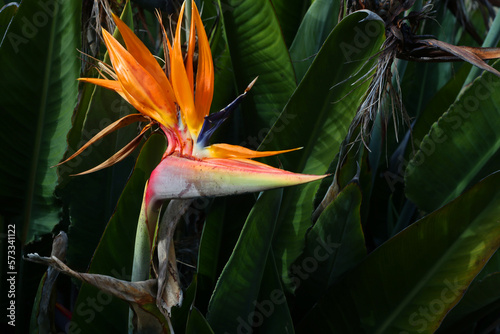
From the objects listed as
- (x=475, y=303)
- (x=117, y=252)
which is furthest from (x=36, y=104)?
(x=475, y=303)

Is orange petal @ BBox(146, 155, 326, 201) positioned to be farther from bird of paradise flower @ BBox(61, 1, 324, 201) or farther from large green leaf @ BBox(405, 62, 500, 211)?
large green leaf @ BBox(405, 62, 500, 211)

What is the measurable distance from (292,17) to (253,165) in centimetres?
57

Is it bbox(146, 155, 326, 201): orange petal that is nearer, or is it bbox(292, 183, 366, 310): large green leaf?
bbox(146, 155, 326, 201): orange petal

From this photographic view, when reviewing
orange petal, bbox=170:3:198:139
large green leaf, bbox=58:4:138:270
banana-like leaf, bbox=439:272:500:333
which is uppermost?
orange petal, bbox=170:3:198:139

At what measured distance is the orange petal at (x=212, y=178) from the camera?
39cm

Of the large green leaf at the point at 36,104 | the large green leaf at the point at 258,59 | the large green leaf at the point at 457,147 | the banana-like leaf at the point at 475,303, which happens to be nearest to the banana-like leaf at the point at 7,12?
the large green leaf at the point at 36,104

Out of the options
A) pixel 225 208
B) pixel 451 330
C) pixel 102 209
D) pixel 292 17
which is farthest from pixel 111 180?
pixel 451 330

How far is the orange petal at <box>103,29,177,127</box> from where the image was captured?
1.46 ft

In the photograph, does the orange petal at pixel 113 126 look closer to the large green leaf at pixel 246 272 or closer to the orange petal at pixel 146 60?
the orange petal at pixel 146 60

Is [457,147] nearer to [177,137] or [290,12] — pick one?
[290,12]

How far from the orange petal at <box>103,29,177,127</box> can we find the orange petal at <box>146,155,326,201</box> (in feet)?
0.14

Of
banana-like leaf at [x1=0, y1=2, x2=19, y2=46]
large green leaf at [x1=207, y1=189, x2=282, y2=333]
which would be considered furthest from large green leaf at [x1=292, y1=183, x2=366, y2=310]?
banana-like leaf at [x1=0, y1=2, x2=19, y2=46]

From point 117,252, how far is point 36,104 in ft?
0.87

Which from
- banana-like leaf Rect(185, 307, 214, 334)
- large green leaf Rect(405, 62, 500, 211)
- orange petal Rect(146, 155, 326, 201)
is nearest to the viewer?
orange petal Rect(146, 155, 326, 201)
